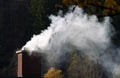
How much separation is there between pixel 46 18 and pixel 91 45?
1462cm

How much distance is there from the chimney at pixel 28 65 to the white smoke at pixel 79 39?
407 millimetres

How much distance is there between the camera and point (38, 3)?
172 feet

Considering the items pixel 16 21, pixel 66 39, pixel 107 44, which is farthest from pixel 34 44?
pixel 16 21

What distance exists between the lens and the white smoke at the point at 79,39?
28078 millimetres

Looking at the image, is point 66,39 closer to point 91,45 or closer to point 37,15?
point 91,45

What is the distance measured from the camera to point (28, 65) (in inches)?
961

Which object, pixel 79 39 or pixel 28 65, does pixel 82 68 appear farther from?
pixel 28 65

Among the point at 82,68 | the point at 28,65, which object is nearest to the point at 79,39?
the point at 82,68

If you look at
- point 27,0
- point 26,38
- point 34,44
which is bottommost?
point 34,44

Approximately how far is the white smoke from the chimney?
41 centimetres

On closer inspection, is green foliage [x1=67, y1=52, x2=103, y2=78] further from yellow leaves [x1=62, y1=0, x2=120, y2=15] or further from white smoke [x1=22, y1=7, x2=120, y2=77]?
yellow leaves [x1=62, y1=0, x2=120, y2=15]

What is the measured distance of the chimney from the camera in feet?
79.7

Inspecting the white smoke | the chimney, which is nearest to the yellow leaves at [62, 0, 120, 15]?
the chimney

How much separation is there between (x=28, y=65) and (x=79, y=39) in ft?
33.2
